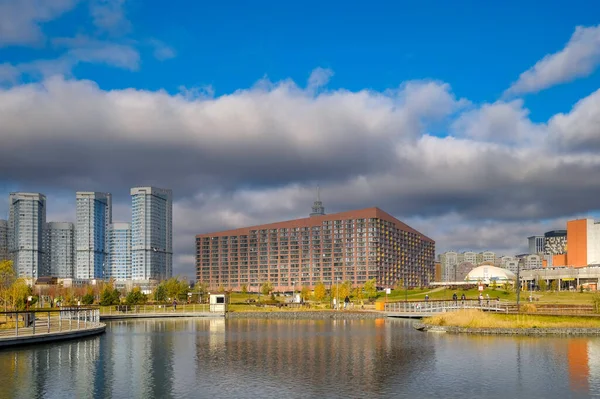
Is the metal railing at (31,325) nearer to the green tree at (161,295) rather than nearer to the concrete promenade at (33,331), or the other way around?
the concrete promenade at (33,331)

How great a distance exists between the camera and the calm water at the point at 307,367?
34.6 meters

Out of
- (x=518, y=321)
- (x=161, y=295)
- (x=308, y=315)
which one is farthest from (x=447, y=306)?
(x=161, y=295)

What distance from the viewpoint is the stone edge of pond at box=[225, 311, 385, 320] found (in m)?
104

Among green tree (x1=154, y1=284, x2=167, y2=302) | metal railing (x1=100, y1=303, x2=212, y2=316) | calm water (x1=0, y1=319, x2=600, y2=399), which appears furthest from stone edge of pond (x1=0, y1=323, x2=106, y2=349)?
green tree (x1=154, y1=284, x2=167, y2=302)

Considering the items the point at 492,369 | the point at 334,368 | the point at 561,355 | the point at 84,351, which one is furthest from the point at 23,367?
the point at 561,355

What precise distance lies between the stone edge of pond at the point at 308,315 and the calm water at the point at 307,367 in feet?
121

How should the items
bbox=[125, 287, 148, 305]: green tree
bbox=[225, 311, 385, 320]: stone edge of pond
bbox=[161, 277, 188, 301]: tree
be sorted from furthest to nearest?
1. bbox=[161, 277, 188, 301]: tree
2. bbox=[125, 287, 148, 305]: green tree
3. bbox=[225, 311, 385, 320]: stone edge of pond

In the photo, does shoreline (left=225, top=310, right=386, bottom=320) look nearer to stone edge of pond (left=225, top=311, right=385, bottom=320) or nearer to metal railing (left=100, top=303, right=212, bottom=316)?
stone edge of pond (left=225, top=311, right=385, bottom=320)

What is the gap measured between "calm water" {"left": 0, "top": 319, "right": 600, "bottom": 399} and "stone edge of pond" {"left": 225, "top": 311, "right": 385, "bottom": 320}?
36875 millimetres

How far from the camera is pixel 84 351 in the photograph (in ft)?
178

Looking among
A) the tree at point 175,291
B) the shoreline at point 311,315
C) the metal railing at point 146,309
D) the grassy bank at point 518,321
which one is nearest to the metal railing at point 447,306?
the shoreline at point 311,315

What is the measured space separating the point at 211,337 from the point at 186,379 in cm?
2972

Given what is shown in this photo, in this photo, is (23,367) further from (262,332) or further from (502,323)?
(502,323)

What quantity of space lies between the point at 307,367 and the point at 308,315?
6579cm
